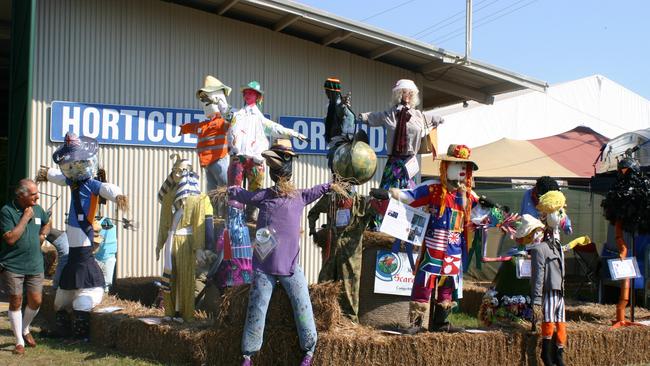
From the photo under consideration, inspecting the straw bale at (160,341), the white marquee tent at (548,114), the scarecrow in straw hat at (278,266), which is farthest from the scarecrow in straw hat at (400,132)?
the white marquee tent at (548,114)

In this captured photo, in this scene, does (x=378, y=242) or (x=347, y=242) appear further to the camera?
(x=378, y=242)

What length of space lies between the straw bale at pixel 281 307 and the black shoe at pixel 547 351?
2.00 metres

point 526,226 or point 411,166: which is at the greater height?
point 411,166

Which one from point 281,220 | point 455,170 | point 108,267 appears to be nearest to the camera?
point 281,220

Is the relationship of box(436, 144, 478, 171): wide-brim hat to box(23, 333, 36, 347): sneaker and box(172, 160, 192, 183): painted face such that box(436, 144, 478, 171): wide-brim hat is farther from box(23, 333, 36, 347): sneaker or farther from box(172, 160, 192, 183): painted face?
box(23, 333, 36, 347): sneaker

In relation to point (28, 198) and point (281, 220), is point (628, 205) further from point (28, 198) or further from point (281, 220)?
point (28, 198)

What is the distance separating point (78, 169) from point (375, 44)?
5.86 meters

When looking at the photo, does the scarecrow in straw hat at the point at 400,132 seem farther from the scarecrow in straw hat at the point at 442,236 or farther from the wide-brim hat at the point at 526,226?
the wide-brim hat at the point at 526,226

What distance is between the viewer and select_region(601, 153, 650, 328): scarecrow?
9.51m

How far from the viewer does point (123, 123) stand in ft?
40.3

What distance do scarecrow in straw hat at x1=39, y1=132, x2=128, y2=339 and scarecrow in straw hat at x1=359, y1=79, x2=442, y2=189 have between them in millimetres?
2716

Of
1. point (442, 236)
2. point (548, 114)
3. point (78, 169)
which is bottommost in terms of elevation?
point (442, 236)

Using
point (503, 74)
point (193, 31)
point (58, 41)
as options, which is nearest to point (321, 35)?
point (193, 31)

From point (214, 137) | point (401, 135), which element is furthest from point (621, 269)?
point (214, 137)
